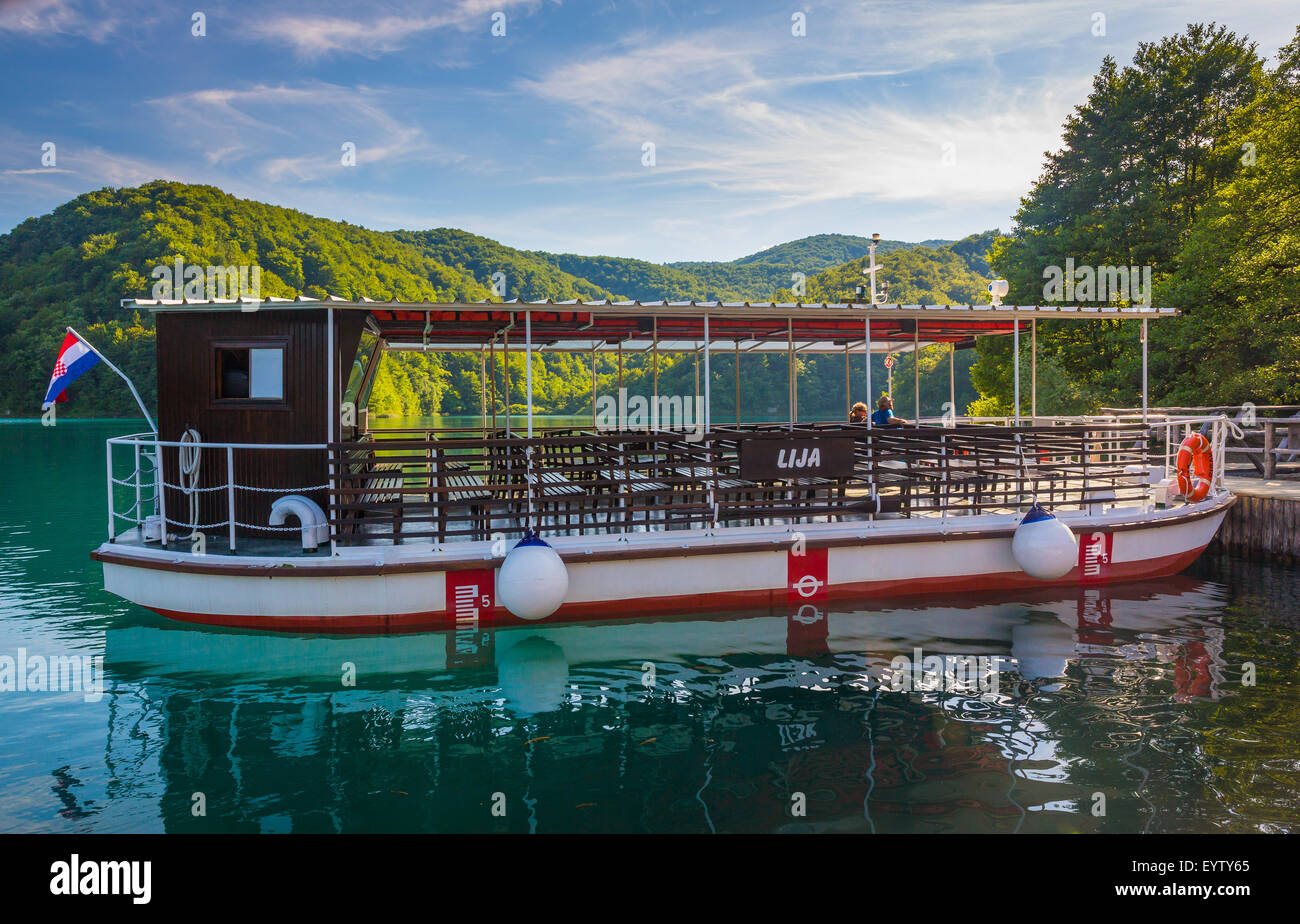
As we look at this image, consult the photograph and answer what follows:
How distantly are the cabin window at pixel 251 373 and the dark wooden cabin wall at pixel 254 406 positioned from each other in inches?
3.5

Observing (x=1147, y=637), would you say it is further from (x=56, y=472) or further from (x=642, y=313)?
(x=56, y=472)

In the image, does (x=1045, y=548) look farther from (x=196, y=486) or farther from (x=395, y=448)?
(x=196, y=486)

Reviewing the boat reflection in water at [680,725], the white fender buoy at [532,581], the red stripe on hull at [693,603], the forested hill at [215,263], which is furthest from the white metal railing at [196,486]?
the forested hill at [215,263]

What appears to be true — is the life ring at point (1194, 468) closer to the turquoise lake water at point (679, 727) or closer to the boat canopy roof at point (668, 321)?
the boat canopy roof at point (668, 321)

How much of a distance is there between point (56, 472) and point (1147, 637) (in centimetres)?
3245

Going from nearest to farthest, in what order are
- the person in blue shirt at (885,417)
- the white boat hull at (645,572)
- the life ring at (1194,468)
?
the white boat hull at (645,572) → the life ring at (1194,468) → the person in blue shirt at (885,417)

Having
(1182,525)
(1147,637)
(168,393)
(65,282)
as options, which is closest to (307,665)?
(168,393)

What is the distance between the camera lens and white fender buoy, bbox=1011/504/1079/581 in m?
9.48

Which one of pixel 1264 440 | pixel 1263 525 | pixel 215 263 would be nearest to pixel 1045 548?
pixel 1263 525

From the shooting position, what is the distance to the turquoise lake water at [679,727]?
16.7 feet

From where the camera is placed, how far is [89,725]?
6.44 metres

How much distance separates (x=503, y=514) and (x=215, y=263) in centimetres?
7867

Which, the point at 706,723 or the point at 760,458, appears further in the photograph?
the point at 760,458
